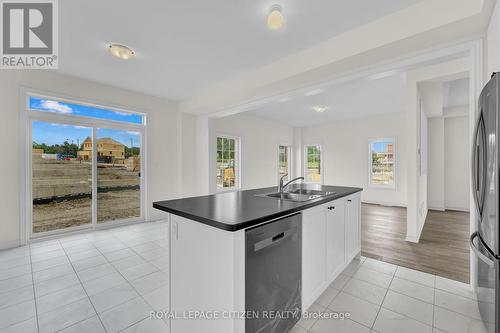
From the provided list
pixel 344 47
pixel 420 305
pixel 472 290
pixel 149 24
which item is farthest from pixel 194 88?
pixel 472 290

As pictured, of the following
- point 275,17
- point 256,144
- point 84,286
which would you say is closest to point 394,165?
point 256,144

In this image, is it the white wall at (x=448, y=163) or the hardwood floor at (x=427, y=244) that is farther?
the white wall at (x=448, y=163)

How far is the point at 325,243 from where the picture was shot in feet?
6.20

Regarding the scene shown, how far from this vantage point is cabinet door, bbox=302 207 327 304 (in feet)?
5.33

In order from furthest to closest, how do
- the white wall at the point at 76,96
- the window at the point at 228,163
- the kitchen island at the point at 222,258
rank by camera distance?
the window at the point at 228,163 → the white wall at the point at 76,96 → the kitchen island at the point at 222,258

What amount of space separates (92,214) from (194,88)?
116 inches

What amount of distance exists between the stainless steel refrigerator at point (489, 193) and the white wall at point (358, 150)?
5223 mm

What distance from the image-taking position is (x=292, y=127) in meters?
8.06

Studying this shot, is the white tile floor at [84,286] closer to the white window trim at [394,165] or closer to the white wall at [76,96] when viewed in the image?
the white wall at [76,96]

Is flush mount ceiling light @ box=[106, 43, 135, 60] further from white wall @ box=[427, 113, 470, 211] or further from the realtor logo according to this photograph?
white wall @ box=[427, 113, 470, 211]

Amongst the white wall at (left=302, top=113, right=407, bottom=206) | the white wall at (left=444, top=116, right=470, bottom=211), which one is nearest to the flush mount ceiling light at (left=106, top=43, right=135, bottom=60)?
the white wall at (left=302, top=113, right=407, bottom=206)

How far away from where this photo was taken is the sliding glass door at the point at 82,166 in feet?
11.0

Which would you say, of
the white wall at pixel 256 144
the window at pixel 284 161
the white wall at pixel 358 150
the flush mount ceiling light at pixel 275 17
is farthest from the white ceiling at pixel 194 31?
the white wall at pixel 358 150

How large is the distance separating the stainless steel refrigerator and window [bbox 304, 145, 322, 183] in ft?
20.7
